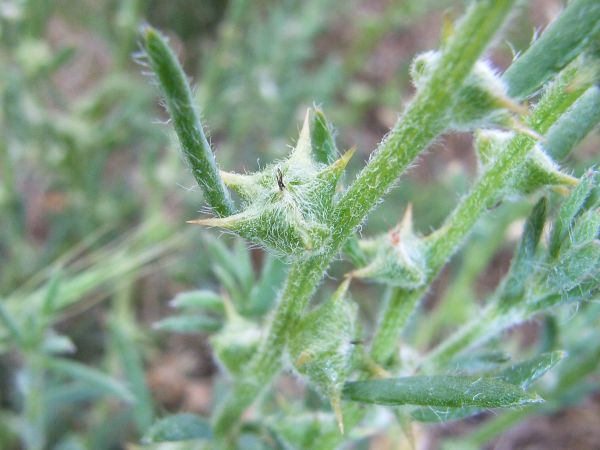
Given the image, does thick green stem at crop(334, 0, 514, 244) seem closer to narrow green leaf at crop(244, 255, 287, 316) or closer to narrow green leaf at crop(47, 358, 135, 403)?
narrow green leaf at crop(244, 255, 287, 316)

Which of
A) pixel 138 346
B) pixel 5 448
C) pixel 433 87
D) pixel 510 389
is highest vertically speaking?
pixel 138 346

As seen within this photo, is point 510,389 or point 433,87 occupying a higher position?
point 433,87

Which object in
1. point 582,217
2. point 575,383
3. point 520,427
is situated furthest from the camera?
point 520,427

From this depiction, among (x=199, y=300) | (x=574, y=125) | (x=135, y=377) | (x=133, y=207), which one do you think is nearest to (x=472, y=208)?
(x=574, y=125)

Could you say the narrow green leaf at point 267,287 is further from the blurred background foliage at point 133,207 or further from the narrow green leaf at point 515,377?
the narrow green leaf at point 515,377

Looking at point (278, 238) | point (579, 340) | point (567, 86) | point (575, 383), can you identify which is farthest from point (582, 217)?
point (575, 383)

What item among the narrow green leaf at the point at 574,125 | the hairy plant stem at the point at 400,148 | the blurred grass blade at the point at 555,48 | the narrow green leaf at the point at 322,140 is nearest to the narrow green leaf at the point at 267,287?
the hairy plant stem at the point at 400,148

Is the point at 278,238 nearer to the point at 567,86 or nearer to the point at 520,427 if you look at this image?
the point at 567,86
